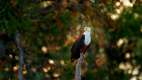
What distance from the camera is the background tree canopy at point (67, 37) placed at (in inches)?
275

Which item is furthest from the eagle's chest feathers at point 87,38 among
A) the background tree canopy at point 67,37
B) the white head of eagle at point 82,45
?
the background tree canopy at point 67,37

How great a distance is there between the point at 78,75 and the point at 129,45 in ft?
11.1

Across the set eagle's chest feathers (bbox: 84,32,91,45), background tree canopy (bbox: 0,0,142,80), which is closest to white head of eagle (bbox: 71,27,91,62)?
eagle's chest feathers (bbox: 84,32,91,45)

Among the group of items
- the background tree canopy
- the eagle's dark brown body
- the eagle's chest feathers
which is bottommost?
the background tree canopy

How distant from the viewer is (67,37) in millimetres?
8008

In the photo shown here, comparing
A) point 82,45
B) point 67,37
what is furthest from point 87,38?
point 67,37

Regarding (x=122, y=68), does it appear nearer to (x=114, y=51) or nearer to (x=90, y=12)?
(x=114, y=51)

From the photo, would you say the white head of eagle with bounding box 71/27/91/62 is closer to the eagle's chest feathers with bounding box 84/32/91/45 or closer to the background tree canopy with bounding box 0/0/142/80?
the eagle's chest feathers with bounding box 84/32/91/45

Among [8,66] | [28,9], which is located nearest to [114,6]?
[28,9]

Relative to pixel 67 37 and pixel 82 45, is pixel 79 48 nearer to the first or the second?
pixel 82 45

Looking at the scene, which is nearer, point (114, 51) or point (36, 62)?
point (36, 62)

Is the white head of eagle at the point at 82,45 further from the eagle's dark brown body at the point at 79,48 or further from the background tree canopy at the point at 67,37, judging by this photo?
the background tree canopy at the point at 67,37

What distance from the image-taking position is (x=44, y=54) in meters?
8.34

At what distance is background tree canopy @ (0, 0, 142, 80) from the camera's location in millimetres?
6992
